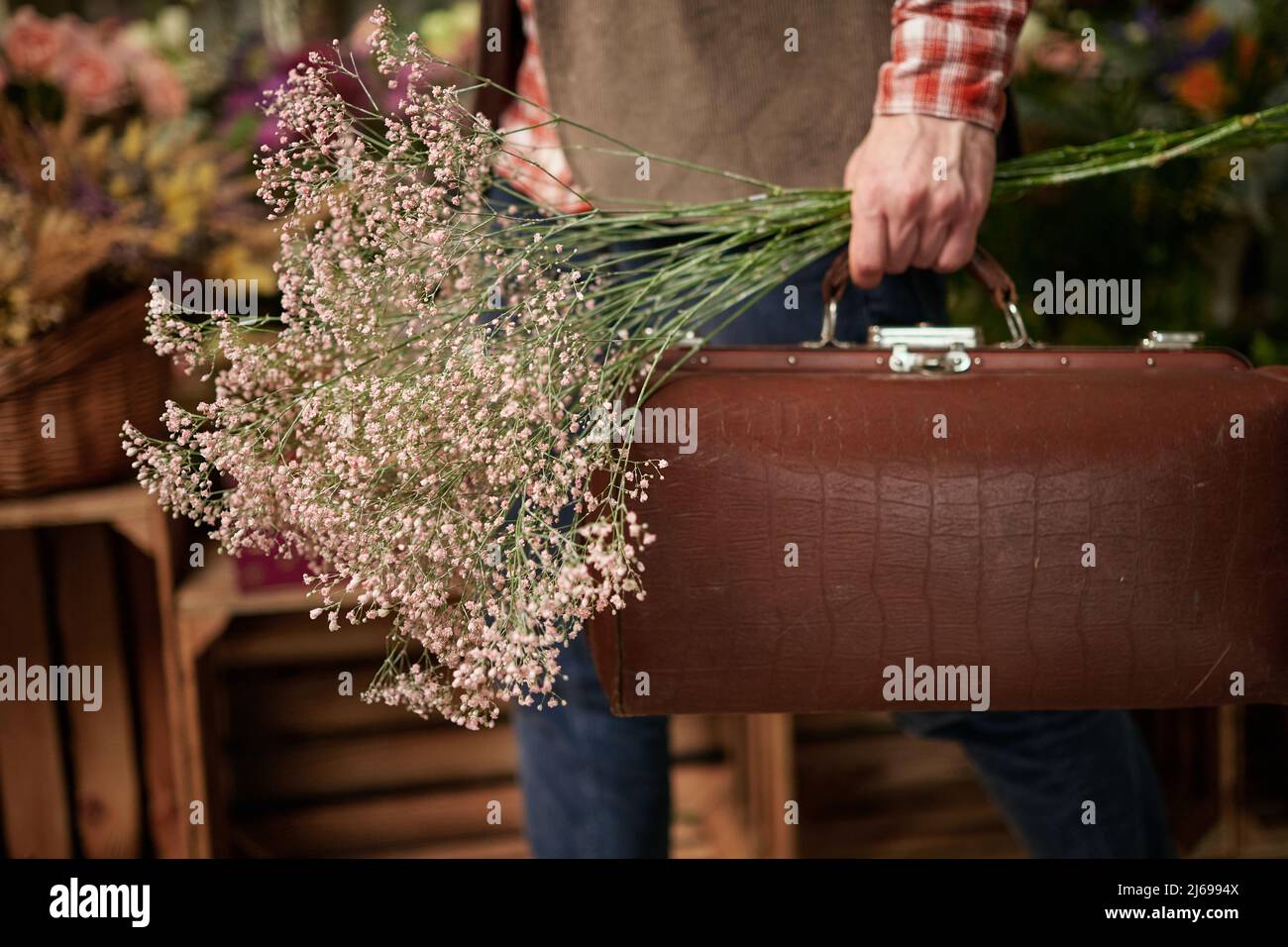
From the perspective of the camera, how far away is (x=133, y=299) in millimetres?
1247

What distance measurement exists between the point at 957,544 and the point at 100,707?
4.04ft

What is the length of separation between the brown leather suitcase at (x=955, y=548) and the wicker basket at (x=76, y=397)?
2.60ft

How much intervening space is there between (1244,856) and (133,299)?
1.67m

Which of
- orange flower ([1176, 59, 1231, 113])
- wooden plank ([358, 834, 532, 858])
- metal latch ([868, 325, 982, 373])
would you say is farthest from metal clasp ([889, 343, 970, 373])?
wooden plank ([358, 834, 532, 858])

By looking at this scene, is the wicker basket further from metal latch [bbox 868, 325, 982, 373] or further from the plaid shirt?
metal latch [bbox 868, 325, 982, 373]

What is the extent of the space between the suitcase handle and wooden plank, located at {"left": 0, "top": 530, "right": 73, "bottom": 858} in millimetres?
1122

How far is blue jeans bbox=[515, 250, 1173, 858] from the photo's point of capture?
37.4 inches

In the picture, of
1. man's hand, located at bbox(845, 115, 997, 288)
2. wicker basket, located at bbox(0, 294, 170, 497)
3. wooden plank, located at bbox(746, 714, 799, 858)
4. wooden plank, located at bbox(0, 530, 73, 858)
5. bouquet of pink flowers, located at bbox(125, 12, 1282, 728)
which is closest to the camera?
bouquet of pink flowers, located at bbox(125, 12, 1282, 728)

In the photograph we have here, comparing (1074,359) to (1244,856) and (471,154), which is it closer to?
(471,154)

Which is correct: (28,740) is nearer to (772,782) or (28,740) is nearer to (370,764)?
(370,764)

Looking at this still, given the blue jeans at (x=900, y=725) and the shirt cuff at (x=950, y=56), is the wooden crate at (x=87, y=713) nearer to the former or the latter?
the blue jeans at (x=900, y=725)

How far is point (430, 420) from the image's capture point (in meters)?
0.67

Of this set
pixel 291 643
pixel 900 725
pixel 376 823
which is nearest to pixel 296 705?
pixel 291 643

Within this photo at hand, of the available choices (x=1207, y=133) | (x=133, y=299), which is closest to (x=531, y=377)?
(x=1207, y=133)
